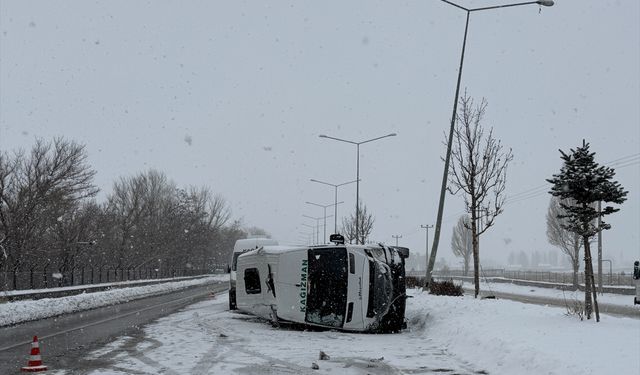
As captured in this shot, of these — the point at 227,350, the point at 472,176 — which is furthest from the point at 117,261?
the point at 227,350

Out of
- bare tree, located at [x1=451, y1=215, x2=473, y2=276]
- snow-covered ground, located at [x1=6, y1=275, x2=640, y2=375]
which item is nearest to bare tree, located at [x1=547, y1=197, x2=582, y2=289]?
snow-covered ground, located at [x1=6, y1=275, x2=640, y2=375]

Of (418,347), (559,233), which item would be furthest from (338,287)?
(559,233)

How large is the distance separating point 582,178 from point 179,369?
29.4ft

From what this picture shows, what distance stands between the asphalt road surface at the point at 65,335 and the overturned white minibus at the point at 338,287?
4.05m

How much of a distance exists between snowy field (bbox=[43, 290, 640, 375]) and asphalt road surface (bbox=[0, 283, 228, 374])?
58 cm

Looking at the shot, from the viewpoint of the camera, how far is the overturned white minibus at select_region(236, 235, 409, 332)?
15.2 meters

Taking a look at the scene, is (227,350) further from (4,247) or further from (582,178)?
(4,247)

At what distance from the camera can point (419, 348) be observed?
12.6 meters

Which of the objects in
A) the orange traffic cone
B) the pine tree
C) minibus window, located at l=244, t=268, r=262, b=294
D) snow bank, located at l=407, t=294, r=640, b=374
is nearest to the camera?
snow bank, located at l=407, t=294, r=640, b=374

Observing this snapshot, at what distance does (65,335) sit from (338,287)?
22.6ft

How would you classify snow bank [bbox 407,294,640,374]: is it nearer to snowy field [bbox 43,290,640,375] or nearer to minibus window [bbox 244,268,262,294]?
snowy field [bbox 43,290,640,375]

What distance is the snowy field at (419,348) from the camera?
909cm

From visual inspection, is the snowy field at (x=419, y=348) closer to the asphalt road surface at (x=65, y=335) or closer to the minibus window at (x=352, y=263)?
the asphalt road surface at (x=65, y=335)

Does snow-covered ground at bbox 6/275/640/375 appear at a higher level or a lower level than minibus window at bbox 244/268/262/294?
lower
